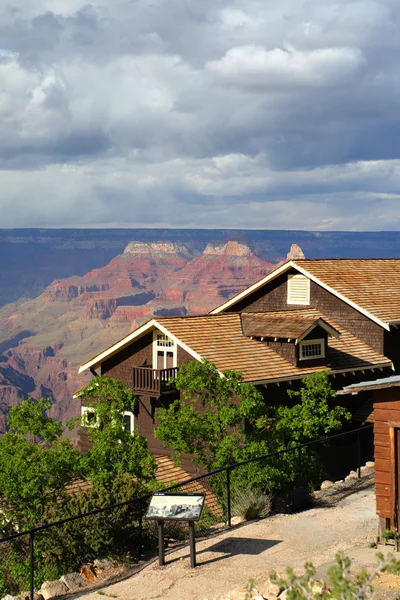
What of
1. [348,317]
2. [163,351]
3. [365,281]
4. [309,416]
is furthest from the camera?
[365,281]

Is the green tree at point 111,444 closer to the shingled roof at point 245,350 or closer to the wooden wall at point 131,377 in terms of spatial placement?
the shingled roof at point 245,350

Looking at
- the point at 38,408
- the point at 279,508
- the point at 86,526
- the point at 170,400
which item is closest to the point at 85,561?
the point at 86,526

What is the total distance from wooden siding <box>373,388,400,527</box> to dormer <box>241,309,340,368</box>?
15.4 meters

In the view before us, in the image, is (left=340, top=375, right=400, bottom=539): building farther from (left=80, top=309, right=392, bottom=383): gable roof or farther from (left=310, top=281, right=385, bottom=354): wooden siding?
(left=310, top=281, right=385, bottom=354): wooden siding

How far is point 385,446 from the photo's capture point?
52.6 ft

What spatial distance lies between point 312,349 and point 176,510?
60.5 feet

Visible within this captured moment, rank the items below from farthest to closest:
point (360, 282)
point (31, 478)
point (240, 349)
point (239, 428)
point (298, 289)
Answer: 1. point (298, 289)
2. point (360, 282)
3. point (240, 349)
4. point (239, 428)
5. point (31, 478)

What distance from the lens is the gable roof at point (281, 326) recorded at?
32.1 metres

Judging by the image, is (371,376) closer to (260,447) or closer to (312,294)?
(312,294)

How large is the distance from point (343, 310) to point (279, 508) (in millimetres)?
17291

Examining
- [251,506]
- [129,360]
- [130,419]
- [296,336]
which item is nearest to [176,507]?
[251,506]

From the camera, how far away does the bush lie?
19.2 meters

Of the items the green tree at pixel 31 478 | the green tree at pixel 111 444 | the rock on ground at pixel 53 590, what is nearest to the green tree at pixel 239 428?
the green tree at pixel 111 444

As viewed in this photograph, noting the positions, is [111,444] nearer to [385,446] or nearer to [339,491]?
[339,491]
